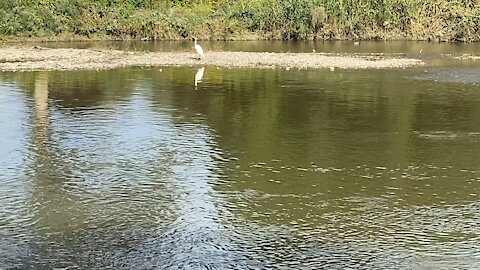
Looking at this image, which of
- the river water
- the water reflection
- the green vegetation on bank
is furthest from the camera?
the green vegetation on bank

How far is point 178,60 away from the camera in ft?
87.9

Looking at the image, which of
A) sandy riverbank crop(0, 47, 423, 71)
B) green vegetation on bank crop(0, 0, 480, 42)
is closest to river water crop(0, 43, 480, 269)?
sandy riverbank crop(0, 47, 423, 71)

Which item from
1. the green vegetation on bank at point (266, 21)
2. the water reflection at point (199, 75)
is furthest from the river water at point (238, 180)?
the green vegetation on bank at point (266, 21)

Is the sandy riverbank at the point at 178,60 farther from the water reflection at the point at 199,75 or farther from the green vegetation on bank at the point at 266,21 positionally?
the green vegetation on bank at the point at 266,21

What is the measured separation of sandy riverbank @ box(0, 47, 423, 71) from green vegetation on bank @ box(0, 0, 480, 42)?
10328mm

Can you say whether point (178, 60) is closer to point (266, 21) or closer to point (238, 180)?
point (266, 21)

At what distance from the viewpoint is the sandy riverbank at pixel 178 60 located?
24656mm

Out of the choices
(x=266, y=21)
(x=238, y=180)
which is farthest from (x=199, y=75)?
(x=266, y=21)

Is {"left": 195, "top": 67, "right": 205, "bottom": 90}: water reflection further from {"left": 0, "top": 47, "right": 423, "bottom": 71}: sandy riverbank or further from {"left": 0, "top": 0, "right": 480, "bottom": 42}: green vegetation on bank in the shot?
{"left": 0, "top": 0, "right": 480, "bottom": 42}: green vegetation on bank

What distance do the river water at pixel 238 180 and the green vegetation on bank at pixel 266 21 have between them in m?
23.8

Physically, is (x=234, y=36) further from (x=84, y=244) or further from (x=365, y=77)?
(x=84, y=244)

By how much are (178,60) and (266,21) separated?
16356 mm

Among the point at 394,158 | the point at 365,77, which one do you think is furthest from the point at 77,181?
the point at 365,77

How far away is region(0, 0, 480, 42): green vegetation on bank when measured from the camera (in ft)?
134
